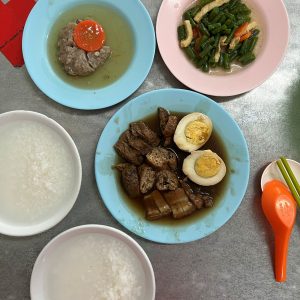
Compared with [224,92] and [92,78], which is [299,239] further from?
[92,78]

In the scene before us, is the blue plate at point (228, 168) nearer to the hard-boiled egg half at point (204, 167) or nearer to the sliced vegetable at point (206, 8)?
the hard-boiled egg half at point (204, 167)

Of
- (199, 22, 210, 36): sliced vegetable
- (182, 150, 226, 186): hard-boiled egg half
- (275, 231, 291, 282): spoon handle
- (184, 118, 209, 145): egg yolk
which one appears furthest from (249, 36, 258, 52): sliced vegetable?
(275, 231, 291, 282): spoon handle

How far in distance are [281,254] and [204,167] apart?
618mm

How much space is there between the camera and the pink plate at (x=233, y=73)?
1879mm

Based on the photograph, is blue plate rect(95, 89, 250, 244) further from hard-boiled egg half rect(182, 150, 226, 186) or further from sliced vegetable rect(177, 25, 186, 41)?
sliced vegetable rect(177, 25, 186, 41)

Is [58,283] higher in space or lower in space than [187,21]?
lower

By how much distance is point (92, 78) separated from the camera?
75.4 inches

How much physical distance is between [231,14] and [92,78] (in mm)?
816

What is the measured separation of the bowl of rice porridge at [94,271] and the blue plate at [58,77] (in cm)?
67

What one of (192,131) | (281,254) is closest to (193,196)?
(192,131)

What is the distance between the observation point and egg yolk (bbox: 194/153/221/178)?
5.91 feet

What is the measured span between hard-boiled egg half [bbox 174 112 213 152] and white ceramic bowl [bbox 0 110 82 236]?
0.52m

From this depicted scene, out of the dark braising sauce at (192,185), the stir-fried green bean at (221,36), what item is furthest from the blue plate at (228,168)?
the stir-fried green bean at (221,36)

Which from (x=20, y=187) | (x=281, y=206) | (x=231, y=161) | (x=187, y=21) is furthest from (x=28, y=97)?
(x=281, y=206)
